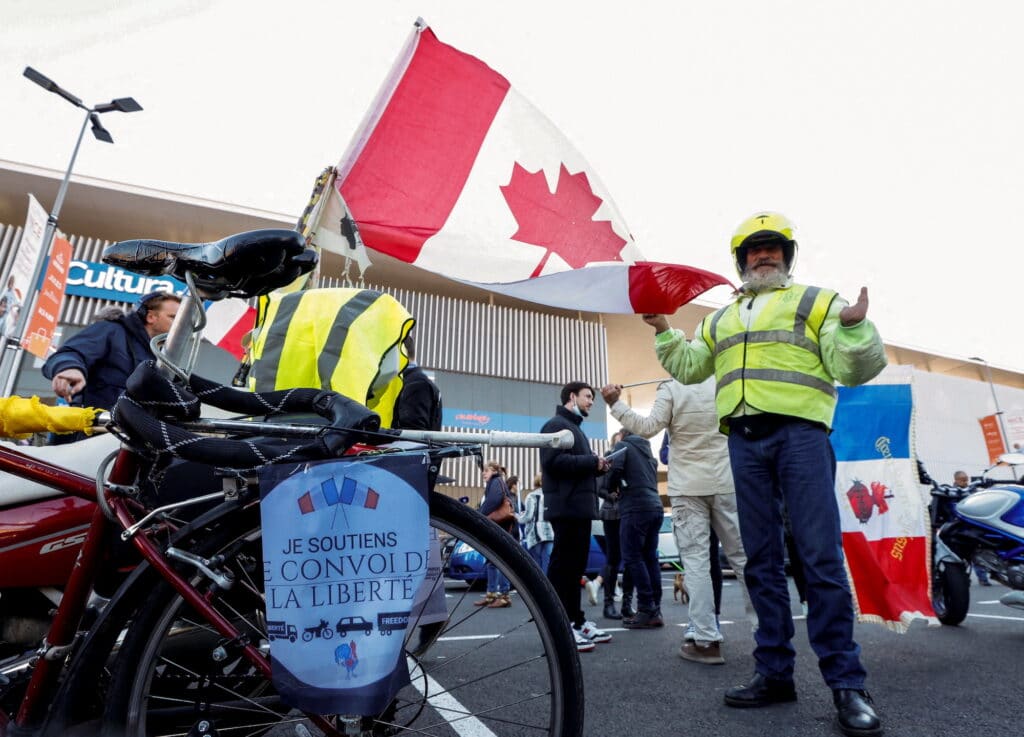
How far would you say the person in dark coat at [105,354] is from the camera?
9.30 feet

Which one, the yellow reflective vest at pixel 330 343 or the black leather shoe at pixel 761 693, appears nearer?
the yellow reflective vest at pixel 330 343

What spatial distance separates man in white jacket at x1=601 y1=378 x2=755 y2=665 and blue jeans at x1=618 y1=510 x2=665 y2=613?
110 cm

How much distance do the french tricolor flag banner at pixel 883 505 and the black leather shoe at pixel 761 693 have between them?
113 centimetres

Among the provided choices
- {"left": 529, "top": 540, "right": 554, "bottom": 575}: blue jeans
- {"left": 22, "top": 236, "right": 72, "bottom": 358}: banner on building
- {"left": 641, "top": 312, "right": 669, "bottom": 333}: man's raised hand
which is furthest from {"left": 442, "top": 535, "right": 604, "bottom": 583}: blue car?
{"left": 22, "top": 236, "right": 72, "bottom": 358}: banner on building

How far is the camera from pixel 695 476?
137 inches

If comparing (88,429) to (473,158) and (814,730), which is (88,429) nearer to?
(814,730)

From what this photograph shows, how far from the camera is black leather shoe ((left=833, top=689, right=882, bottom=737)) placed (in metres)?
1.78

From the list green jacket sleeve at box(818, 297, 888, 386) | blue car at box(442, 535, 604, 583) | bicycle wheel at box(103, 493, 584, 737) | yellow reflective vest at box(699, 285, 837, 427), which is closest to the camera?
bicycle wheel at box(103, 493, 584, 737)

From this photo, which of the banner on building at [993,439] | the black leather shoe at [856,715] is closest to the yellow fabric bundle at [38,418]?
the black leather shoe at [856,715]

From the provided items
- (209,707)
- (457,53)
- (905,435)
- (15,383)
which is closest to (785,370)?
(905,435)

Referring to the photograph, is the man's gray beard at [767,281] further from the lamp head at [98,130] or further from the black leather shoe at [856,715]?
the lamp head at [98,130]

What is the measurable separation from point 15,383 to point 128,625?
19.0 m

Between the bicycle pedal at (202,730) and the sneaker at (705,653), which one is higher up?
the bicycle pedal at (202,730)

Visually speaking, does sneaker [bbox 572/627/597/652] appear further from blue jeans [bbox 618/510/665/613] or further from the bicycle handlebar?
the bicycle handlebar
